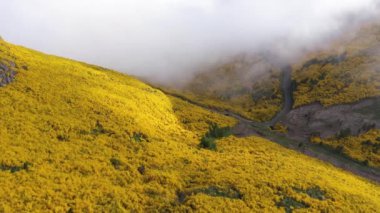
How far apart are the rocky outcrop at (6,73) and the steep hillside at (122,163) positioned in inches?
9.1

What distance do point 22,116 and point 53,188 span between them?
39.5 ft

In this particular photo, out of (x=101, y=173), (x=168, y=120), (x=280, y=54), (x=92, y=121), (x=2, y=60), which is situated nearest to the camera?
(x=101, y=173)

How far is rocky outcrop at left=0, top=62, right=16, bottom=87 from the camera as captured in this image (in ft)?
162

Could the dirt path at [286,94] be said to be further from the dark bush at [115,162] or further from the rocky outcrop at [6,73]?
the dark bush at [115,162]

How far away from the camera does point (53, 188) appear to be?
33.5 meters

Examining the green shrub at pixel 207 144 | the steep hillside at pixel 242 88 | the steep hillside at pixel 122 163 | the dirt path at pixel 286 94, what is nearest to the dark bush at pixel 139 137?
the steep hillside at pixel 122 163

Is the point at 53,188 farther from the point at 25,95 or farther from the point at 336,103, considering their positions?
the point at 336,103

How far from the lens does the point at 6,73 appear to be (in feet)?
167

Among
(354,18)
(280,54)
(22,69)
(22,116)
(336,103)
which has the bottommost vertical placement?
(22,116)

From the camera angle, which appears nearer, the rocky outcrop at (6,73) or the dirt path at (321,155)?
the rocky outcrop at (6,73)

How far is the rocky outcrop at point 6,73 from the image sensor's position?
162ft

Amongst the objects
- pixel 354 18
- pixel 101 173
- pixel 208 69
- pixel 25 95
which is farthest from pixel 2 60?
pixel 354 18

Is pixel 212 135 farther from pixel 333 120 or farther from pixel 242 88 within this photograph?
pixel 242 88

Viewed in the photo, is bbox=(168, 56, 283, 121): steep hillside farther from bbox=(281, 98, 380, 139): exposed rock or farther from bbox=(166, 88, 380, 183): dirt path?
bbox=(166, 88, 380, 183): dirt path
